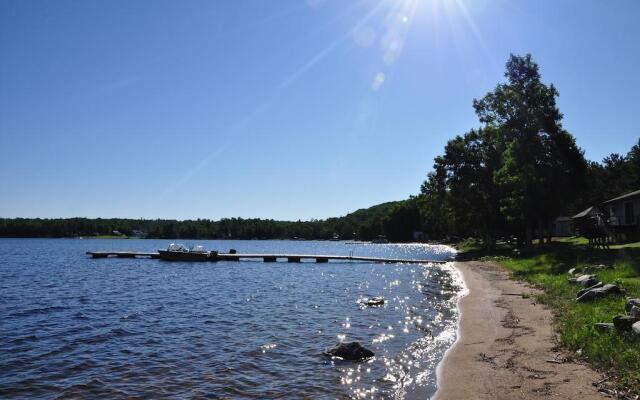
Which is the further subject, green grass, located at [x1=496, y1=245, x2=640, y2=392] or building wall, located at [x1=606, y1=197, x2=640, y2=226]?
building wall, located at [x1=606, y1=197, x2=640, y2=226]

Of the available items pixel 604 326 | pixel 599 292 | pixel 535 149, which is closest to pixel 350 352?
pixel 604 326

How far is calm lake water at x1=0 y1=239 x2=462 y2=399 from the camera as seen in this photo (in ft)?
41.7

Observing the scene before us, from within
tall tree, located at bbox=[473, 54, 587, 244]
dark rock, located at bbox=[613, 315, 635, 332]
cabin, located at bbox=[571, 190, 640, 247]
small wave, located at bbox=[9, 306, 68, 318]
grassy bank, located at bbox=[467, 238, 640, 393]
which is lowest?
small wave, located at bbox=[9, 306, 68, 318]

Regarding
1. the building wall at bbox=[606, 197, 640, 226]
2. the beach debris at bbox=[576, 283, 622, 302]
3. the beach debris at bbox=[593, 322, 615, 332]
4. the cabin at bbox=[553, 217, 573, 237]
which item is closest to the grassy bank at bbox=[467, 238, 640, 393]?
the beach debris at bbox=[593, 322, 615, 332]

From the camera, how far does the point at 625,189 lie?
86.9 meters

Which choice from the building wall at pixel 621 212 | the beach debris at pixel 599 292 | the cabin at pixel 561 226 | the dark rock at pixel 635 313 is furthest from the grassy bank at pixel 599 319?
the cabin at pixel 561 226

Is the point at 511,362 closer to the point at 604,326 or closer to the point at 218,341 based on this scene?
the point at 604,326

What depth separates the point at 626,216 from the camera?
4831cm

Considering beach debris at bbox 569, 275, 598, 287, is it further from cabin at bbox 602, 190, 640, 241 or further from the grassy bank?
cabin at bbox 602, 190, 640, 241

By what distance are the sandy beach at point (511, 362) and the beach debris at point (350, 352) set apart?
2638mm

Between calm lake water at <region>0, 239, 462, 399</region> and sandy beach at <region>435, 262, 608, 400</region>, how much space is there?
0.76 meters

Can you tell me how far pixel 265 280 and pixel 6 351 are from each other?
29.3 metres

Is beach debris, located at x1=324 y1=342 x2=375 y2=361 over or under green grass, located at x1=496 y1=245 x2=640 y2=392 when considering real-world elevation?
under

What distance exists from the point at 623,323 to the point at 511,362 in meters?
3.03
